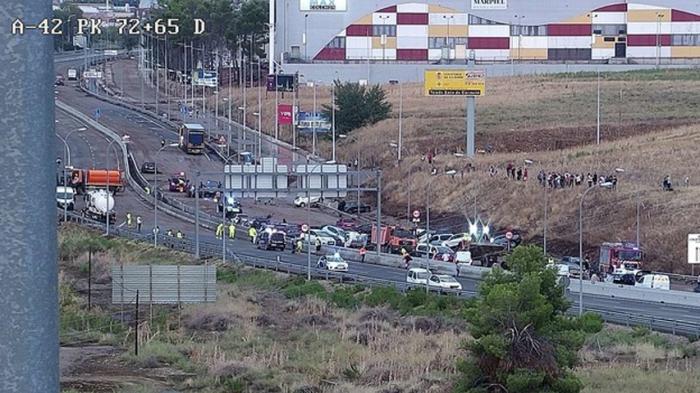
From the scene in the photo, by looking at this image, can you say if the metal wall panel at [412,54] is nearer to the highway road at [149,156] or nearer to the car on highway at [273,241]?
the highway road at [149,156]

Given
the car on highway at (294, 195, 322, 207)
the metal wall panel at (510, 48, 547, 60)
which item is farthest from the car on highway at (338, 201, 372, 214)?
the metal wall panel at (510, 48, 547, 60)

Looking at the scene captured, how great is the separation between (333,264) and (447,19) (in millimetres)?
49172

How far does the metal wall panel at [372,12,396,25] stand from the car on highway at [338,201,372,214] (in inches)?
1076

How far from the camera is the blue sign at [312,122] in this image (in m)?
75.4

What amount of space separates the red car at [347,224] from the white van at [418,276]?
15807mm

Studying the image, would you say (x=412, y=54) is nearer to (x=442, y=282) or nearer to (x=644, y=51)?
(x=644, y=51)

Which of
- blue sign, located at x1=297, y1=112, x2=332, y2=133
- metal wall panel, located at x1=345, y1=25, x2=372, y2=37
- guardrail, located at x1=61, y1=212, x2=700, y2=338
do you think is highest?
metal wall panel, located at x1=345, y1=25, x2=372, y2=37

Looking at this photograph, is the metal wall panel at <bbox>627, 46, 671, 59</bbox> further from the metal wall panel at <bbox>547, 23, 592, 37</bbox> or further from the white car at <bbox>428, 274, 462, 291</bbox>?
the white car at <bbox>428, 274, 462, 291</bbox>

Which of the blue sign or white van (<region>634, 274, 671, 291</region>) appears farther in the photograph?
the blue sign

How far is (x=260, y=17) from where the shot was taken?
4109 inches

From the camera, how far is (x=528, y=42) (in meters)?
90.4

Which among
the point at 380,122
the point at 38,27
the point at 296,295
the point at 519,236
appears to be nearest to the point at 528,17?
the point at 380,122

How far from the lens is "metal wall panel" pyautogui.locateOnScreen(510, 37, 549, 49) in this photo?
3543 inches

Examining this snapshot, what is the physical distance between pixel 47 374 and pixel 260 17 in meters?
103
